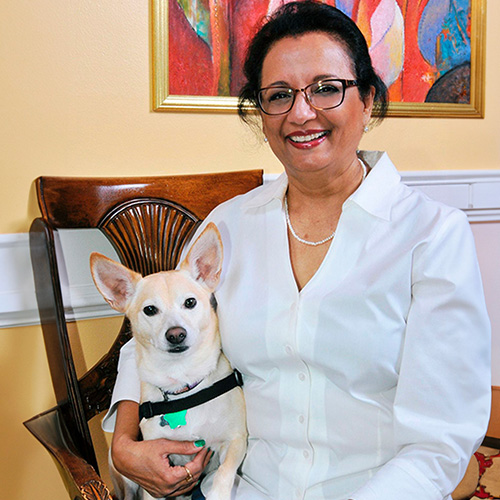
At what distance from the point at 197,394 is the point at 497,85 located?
1.63 meters

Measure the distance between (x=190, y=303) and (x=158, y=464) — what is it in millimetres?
304

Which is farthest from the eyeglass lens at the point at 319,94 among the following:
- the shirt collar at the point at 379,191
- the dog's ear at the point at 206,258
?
the dog's ear at the point at 206,258

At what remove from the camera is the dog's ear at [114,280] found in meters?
1.12

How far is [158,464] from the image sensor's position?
1119 mm

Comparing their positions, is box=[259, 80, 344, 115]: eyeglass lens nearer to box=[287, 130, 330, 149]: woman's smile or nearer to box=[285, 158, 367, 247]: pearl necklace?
box=[287, 130, 330, 149]: woman's smile

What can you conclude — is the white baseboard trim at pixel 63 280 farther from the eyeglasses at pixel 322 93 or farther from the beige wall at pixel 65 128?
the eyeglasses at pixel 322 93

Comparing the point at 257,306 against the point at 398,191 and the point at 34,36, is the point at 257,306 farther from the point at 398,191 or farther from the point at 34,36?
the point at 34,36

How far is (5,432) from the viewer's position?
1.61 metres

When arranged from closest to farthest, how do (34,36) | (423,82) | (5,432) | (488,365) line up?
(488,365) → (34,36) → (5,432) → (423,82)

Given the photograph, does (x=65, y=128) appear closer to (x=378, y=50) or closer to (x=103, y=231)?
(x=103, y=231)

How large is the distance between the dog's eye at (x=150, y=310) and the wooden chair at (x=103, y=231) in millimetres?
323

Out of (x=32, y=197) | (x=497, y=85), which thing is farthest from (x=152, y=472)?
(x=497, y=85)

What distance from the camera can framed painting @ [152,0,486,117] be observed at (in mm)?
1632

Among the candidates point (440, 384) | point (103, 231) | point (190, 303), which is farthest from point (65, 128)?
point (440, 384)
